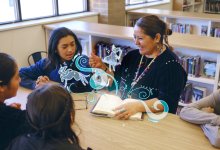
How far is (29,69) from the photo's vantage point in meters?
2.20

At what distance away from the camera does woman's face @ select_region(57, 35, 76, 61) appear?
196 cm

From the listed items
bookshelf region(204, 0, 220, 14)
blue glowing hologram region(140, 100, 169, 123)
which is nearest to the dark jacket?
blue glowing hologram region(140, 100, 169, 123)

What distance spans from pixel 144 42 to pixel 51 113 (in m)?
0.93

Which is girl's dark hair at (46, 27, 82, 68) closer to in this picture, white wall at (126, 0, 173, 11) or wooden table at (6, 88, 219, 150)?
wooden table at (6, 88, 219, 150)

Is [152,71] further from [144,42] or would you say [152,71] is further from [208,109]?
[208,109]

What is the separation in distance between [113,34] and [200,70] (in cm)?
102

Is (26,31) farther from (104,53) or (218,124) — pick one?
(218,124)

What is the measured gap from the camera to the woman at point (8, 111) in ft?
4.27

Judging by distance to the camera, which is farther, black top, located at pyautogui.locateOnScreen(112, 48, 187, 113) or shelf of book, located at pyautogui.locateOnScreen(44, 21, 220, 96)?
shelf of book, located at pyautogui.locateOnScreen(44, 21, 220, 96)

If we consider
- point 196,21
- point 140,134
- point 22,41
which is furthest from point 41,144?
point 196,21

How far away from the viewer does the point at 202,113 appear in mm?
1525

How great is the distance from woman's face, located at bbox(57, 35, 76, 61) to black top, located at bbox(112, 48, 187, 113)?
42 cm

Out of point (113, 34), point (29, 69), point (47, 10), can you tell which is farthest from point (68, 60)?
point (47, 10)

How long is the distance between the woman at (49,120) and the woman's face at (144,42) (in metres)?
0.84
